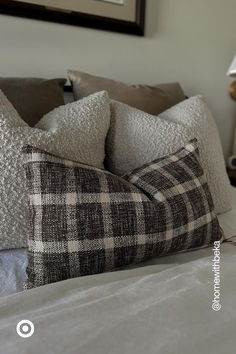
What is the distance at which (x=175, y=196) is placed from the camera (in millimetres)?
697

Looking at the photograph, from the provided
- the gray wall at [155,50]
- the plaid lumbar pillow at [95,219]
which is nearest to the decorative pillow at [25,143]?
the plaid lumbar pillow at [95,219]

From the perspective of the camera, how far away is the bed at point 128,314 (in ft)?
1.29

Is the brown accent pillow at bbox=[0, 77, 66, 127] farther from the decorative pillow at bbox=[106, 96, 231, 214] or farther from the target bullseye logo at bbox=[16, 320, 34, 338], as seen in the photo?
the target bullseye logo at bbox=[16, 320, 34, 338]

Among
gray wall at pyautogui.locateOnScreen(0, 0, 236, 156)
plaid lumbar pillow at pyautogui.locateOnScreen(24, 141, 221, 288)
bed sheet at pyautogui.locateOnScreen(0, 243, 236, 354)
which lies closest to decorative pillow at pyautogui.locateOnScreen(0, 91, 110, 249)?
plaid lumbar pillow at pyautogui.locateOnScreen(24, 141, 221, 288)

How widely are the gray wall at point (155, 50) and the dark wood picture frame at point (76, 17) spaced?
0.03 meters

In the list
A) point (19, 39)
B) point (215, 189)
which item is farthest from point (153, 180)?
point (19, 39)

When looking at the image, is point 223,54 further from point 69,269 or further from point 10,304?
A: point 10,304

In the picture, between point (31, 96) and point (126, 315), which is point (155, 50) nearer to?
point (31, 96)

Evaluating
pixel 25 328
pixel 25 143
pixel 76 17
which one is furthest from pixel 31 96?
pixel 25 328

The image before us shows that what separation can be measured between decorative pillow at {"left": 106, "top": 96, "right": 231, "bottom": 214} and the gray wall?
0.50m

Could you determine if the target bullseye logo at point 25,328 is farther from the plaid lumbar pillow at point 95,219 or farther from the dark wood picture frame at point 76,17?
the dark wood picture frame at point 76,17

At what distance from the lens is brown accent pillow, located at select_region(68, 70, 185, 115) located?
111cm

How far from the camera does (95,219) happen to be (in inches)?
24.0

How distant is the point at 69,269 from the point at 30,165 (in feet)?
0.76
